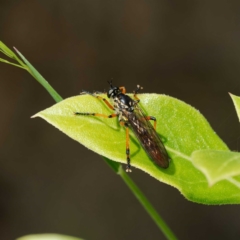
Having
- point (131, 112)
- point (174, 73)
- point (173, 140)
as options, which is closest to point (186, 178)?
point (173, 140)

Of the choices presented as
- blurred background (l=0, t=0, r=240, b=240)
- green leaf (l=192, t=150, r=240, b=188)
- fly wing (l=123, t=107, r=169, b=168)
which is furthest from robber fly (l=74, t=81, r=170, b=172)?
blurred background (l=0, t=0, r=240, b=240)

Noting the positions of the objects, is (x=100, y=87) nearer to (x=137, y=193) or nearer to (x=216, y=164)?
(x=137, y=193)

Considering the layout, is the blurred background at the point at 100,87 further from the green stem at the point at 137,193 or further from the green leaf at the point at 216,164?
the green leaf at the point at 216,164

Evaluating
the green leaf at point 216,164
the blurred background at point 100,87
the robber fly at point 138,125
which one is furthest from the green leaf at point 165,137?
the blurred background at point 100,87

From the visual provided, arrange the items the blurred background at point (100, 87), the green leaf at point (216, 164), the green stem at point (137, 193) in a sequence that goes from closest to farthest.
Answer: the green leaf at point (216, 164), the green stem at point (137, 193), the blurred background at point (100, 87)

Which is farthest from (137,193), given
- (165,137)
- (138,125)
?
(138,125)

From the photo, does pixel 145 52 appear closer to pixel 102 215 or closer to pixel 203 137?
pixel 102 215
